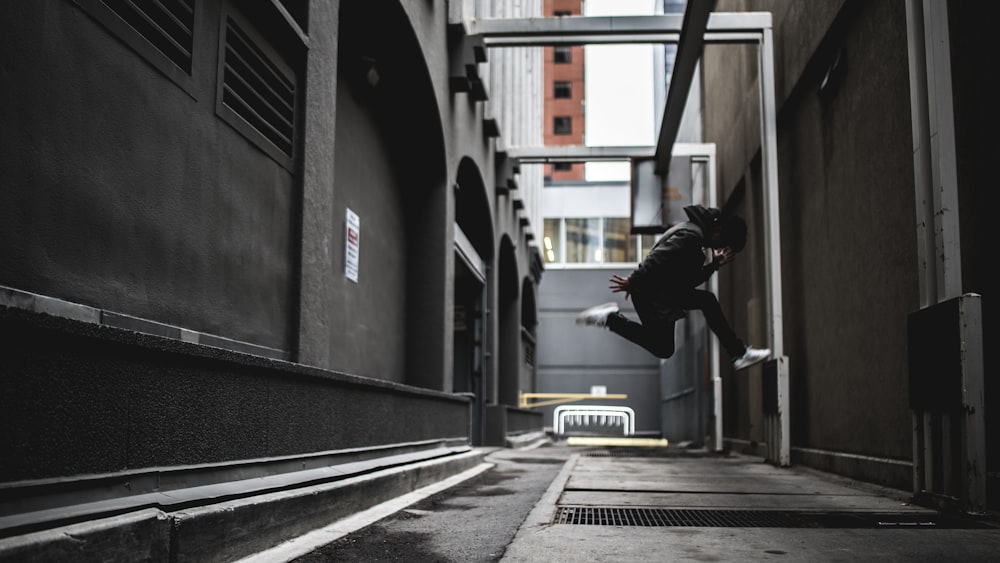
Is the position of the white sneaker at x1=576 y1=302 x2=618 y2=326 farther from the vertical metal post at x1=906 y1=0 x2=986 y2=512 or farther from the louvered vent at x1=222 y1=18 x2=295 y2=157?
the louvered vent at x1=222 y1=18 x2=295 y2=157

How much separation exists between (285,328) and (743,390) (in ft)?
32.5

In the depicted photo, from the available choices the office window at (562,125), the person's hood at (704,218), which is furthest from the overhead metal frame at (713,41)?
the office window at (562,125)

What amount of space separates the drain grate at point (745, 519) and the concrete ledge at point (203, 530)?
1207 millimetres

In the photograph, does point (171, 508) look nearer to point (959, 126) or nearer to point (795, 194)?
point (959, 126)

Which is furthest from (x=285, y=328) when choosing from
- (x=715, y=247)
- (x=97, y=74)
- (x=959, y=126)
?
(x=959, y=126)

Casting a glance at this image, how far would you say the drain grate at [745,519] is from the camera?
4418 millimetres

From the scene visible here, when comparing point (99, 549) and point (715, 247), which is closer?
point (99, 549)

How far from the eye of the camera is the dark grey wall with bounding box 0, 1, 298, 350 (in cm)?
310

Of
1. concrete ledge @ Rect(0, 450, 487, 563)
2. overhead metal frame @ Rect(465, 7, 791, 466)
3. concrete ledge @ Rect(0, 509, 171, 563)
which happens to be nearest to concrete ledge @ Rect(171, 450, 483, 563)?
concrete ledge @ Rect(0, 450, 487, 563)

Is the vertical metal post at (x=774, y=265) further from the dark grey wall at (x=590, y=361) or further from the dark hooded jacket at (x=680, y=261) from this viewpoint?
the dark grey wall at (x=590, y=361)

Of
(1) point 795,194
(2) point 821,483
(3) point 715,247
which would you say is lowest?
(2) point 821,483

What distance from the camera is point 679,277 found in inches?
247

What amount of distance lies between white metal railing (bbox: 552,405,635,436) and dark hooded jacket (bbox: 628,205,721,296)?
24.5 metres

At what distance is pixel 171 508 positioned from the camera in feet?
9.77
